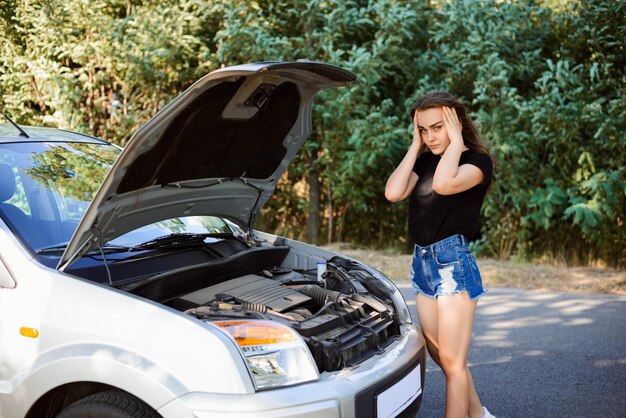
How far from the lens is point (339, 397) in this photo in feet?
8.46

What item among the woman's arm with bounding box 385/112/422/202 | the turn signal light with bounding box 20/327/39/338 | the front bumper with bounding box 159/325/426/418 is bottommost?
the front bumper with bounding box 159/325/426/418

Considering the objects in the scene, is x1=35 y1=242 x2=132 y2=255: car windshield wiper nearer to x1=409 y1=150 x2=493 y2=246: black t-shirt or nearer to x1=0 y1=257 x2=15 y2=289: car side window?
x1=0 y1=257 x2=15 y2=289: car side window

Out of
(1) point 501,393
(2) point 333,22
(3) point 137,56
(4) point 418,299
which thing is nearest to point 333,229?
(2) point 333,22

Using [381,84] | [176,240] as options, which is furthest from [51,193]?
[381,84]

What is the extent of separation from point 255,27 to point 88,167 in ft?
18.9

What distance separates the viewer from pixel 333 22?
905 centimetres

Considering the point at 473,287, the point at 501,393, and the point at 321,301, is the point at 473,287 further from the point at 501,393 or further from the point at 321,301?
the point at 501,393

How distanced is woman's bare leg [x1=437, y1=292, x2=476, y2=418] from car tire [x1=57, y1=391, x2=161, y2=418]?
148cm

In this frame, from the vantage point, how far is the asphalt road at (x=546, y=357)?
4121 millimetres

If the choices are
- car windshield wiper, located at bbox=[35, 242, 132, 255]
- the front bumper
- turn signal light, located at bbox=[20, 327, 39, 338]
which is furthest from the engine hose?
turn signal light, located at bbox=[20, 327, 39, 338]

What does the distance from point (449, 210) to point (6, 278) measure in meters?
2.05

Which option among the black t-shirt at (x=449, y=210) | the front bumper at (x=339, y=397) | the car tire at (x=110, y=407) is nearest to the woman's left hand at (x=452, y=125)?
the black t-shirt at (x=449, y=210)

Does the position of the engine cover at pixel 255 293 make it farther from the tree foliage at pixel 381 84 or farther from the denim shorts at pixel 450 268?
the tree foliage at pixel 381 84

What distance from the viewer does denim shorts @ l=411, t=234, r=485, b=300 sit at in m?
3.25
